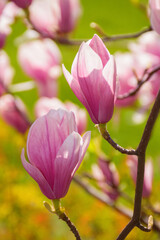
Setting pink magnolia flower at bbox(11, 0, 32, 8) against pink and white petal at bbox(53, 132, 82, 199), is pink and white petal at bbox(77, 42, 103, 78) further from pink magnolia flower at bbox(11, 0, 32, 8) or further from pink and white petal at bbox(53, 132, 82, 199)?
pink magnolia flower at bbox(11, 0, 32, 8)

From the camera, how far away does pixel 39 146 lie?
406 millimetres

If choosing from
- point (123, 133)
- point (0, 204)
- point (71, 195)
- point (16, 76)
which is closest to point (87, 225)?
point (71, 195)

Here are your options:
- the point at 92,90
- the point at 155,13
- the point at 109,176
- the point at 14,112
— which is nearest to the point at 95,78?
the point at 92,90

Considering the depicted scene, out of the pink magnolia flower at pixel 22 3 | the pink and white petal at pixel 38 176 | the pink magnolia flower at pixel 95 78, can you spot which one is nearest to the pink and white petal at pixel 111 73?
the pink magnolia flower at pixel 95 78

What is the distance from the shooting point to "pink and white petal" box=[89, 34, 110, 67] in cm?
40

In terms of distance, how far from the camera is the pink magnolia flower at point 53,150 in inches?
15.8

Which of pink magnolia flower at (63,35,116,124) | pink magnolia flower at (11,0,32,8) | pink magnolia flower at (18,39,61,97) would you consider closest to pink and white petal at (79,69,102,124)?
pink magnolia flower at (63,35,116,124)

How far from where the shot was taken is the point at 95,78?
0.41m

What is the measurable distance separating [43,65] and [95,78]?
0.52m

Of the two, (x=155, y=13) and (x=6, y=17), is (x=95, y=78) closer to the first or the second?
(x=155, y=13)

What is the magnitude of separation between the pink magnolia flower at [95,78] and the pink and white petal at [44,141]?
4cm

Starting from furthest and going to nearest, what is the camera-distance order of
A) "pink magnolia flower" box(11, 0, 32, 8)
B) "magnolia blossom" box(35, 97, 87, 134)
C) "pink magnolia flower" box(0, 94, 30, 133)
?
"pink magnolia flower" box(0, 94, 30, 133) < "magnolia blossom" box(35, 97, 87, 134) < "pink magnolia flower" box(11, 0, 32, 8)

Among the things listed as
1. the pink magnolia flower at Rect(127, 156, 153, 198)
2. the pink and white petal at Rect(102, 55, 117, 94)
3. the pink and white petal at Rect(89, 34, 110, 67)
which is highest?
the pink and white petal at Rect(89, 34, 110, 67)

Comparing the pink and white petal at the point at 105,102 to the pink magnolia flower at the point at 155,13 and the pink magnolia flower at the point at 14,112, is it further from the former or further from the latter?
the pink magnolia flower at the point at 14,112
